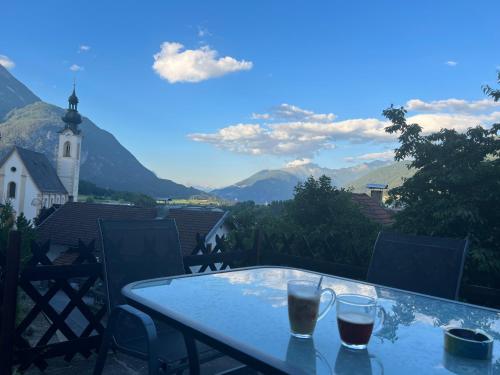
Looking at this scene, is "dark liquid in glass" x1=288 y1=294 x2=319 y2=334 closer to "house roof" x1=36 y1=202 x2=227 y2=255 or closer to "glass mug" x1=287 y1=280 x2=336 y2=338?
"glass mug" x1=287 y1=280 x2=336 y2=338

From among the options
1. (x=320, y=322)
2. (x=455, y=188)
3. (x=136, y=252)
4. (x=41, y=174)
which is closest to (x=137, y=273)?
(x=136, y=252)

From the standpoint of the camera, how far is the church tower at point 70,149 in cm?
5558

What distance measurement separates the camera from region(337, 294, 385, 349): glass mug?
126 centimetres

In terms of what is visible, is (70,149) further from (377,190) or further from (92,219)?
(377,190)

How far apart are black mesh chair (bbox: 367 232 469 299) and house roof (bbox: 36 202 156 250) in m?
26.6

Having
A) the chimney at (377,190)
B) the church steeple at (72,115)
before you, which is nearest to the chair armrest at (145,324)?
the chimney at (377,190)

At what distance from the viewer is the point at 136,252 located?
2.45 metres

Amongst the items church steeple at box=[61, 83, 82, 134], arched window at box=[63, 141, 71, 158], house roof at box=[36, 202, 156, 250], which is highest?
church steeple at box=[61, 83, 82, 134]

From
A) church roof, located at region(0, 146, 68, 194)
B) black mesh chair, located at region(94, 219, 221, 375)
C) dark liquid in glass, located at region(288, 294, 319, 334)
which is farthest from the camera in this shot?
church roof, located at region(0, 146, 68, 194)

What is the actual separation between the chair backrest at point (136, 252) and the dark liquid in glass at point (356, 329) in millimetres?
1426

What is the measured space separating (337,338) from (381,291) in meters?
0.97

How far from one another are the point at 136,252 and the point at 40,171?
205ft

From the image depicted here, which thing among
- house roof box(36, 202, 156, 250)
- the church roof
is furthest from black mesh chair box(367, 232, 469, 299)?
the church roof

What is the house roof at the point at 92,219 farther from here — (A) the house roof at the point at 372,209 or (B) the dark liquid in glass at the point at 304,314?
(B) the dark liquid in glass at the point at 304,314
